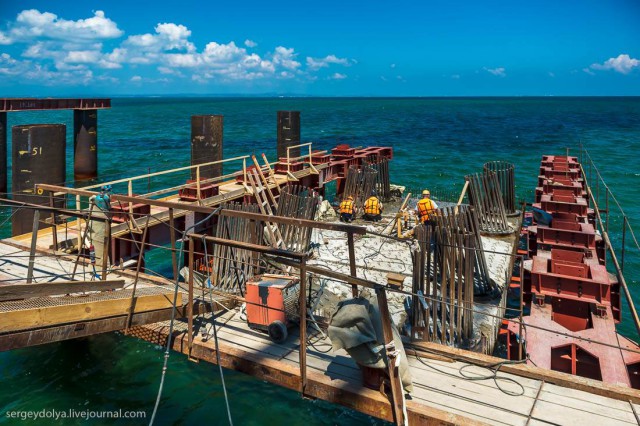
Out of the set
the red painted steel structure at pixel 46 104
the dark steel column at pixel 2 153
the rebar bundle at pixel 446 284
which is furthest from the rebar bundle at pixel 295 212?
the red painted steel structure at pixel 46 104

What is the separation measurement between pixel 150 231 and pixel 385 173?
11.2 metres

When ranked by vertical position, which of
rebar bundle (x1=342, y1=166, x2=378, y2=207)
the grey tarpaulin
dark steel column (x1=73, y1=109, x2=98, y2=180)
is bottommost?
the grey tarpaulin

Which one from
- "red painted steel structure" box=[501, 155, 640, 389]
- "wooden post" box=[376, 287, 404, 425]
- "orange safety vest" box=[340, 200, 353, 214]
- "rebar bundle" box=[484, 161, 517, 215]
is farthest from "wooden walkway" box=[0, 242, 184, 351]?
"rebar bundle" box=[484, 161, 517, 215]

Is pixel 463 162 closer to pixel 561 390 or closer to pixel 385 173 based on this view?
pixel 385 173

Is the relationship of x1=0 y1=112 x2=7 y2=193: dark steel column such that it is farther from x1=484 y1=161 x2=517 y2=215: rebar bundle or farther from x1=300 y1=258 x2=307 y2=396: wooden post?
x1=300 y1=258 x2=307 y2=396: wooden post

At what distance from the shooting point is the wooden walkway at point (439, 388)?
5930mm

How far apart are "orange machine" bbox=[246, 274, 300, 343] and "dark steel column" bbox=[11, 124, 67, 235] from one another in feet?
41.2

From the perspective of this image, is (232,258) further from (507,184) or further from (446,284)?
(507,184)

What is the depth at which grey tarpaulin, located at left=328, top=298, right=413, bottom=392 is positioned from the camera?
5.63m

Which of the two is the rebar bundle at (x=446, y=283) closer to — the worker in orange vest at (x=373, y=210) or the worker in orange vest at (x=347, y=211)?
the worker in orange vest at (x=347, y=211)

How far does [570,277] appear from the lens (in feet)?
34.6

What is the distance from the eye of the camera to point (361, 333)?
564 centimetres

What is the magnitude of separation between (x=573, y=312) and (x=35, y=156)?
60.2 ft

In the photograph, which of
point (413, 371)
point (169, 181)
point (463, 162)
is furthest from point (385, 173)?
point (463, 162)
